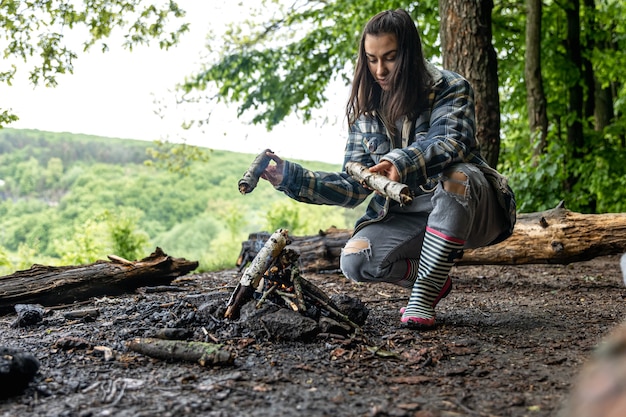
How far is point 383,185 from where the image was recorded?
2.45 metres

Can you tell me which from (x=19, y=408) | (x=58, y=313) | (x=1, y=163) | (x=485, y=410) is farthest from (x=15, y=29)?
(x=1, y=163)

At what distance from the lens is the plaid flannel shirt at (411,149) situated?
8.48 ft

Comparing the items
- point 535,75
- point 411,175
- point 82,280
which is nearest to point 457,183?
point 411,175

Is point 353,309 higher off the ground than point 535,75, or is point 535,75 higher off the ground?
point 535,75

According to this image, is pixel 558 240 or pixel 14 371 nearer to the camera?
pixel 14 371

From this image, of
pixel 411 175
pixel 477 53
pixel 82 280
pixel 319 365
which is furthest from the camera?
pixel 477 53

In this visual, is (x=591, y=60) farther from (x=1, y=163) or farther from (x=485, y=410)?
(x=1, y=163)

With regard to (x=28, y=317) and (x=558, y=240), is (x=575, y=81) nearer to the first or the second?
(x=558, y=240)

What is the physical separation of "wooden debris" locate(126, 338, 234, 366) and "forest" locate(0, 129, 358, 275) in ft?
22.6

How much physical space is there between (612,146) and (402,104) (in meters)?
5.96

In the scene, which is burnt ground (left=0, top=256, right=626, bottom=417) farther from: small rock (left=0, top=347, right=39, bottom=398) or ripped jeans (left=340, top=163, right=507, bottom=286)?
ripped jeans (left=340, top=163, right=507, bottom=286)

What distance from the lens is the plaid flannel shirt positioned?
2586mm

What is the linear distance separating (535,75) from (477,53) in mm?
2746

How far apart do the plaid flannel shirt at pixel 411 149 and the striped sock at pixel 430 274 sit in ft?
0.88
